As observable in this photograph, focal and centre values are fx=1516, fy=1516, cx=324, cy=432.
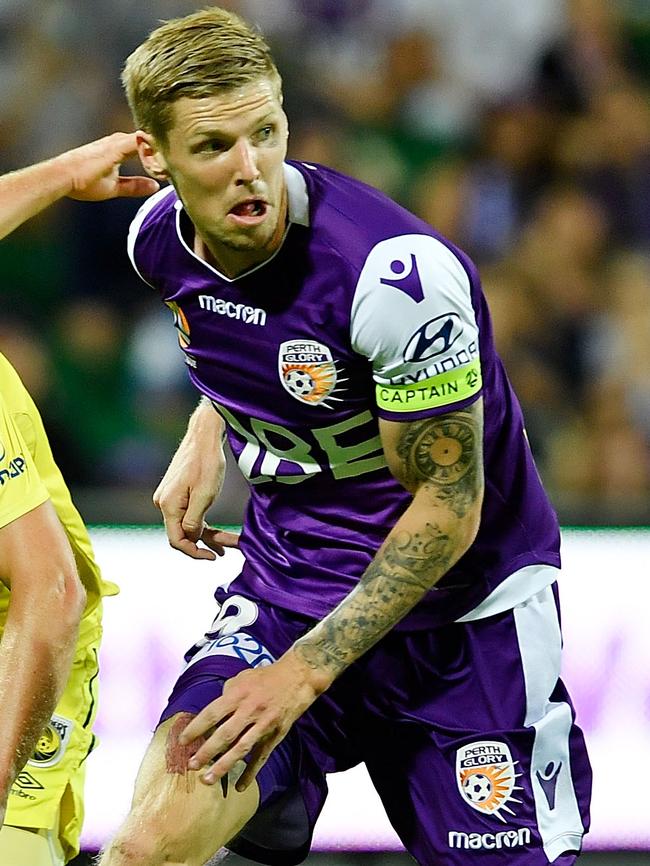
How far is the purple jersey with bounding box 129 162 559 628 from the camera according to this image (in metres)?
2.56

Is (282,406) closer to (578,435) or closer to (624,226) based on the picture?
(578,435)

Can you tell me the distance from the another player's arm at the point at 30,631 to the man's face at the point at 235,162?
2.08 feet

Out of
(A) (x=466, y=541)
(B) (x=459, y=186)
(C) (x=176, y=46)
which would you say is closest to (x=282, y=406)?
(A) (x=466, y=541)

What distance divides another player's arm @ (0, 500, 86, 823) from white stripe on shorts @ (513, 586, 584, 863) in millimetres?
1034

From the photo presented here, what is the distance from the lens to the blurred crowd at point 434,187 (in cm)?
602

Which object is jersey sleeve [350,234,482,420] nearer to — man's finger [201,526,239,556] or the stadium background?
man's finger [201,526,239,556]

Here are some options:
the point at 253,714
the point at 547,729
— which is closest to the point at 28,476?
the point at 253,714

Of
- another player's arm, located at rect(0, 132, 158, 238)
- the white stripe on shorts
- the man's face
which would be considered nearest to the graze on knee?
the white stripe on shorts

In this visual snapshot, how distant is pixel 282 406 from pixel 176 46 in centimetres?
67

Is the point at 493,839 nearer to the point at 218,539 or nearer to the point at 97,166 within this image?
the point at 218,539

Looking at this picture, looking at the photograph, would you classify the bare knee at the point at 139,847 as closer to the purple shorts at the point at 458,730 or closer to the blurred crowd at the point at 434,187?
the purple shorts at the point at 458,730

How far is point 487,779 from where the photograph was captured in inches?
117

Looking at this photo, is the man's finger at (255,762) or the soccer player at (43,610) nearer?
the soccer player at (43,610)

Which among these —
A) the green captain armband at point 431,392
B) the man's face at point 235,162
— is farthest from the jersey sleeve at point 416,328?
the man's face at point 235,162
